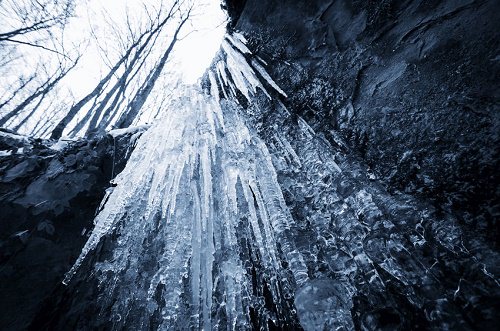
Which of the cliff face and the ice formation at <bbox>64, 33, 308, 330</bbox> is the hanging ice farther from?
the cliff face

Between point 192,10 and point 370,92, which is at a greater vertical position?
point 192,10

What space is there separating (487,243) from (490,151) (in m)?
0.47

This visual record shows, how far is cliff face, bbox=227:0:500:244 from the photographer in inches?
51.4

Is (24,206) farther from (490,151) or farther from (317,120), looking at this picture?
(490,151)

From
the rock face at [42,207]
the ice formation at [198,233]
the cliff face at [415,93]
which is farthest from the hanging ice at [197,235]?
the cliff face at [415,93]

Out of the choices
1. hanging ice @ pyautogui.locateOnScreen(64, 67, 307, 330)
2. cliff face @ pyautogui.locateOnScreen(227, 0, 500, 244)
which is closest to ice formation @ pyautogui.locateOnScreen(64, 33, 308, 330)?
hanging ice @ pyautogui.locateOnScreen(64, 67, 307, 330)

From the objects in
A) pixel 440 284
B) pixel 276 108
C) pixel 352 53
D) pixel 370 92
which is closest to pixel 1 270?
pixel 276 108

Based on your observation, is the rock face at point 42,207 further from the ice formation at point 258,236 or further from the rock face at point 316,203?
the ice formation at point 258,236

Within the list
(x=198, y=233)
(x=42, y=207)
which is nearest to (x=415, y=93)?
(x=198, y=233)

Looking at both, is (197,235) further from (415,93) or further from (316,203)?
(415,93)

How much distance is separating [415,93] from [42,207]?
4.12 metres

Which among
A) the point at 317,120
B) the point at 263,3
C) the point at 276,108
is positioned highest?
the point at 263,3

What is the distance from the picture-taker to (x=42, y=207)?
3.06 metres

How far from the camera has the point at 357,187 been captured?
1.77m
